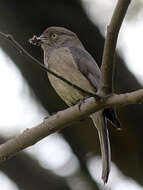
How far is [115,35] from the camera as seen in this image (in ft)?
12.7

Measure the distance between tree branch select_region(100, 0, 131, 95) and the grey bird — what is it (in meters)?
0.92

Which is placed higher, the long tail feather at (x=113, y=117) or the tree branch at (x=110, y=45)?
the tree branch at (x=110, y=45)

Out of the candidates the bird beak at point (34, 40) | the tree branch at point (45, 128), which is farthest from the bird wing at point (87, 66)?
the tree branch at point (45, 128)

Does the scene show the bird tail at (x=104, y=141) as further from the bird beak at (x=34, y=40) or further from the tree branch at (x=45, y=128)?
the bird beak at (x=34, y=40)

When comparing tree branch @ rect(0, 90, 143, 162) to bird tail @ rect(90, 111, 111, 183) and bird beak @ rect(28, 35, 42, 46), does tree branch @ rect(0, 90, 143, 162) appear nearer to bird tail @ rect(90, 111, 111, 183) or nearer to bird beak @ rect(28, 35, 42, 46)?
bird tail @ rect(90, 111, 111, 183)

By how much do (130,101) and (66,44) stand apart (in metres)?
2.61

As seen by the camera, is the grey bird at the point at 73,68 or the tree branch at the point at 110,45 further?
the grey bird at the point at 73,68

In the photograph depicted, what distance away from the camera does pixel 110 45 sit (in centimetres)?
392

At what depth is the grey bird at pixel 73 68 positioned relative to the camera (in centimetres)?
528

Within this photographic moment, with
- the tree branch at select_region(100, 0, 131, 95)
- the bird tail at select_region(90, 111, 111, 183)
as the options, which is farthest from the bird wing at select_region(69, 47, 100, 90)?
the tree branch at select_region(100, 0, 131, 95)

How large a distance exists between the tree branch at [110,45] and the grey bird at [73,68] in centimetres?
92

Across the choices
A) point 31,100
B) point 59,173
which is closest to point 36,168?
point 59,173

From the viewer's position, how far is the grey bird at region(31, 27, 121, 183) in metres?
5.28

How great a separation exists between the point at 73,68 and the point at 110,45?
1.81 metres
